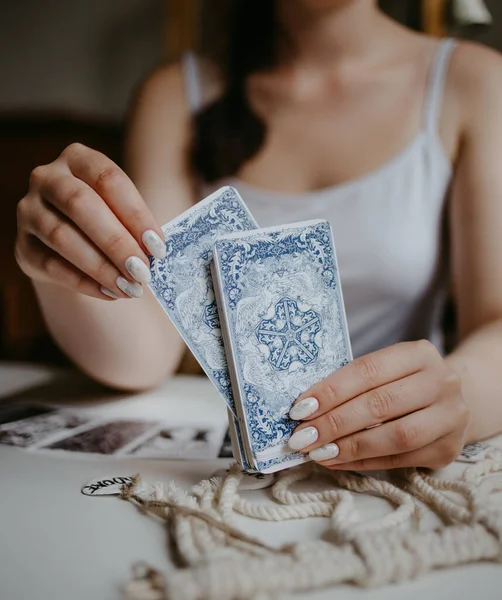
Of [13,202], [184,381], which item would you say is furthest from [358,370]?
[13,202]

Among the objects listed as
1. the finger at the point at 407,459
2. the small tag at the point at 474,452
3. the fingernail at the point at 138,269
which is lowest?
the small tag at the point at 474,452

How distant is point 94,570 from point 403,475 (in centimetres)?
30

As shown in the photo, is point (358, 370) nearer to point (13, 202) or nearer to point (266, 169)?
point (266, 169)

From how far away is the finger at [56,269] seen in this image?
0.55 metres

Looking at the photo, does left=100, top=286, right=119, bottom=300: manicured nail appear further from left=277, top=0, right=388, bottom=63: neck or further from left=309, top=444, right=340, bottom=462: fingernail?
left=277, top=0, right=388, bottom=63: neck

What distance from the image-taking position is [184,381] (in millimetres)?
972

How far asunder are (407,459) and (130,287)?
0.97 feet

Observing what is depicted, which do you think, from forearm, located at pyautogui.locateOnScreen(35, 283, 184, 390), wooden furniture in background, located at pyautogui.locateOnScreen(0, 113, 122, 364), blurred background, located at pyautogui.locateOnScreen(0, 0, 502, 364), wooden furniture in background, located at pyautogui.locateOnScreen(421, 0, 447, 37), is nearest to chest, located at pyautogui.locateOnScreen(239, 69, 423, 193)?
forearm, located at pyautogui.locateOnScreen(35, 283, 184, 390)

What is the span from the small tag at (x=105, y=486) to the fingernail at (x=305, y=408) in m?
0.17

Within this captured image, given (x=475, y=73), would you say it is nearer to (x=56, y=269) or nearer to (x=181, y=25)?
(x=56, y=269)

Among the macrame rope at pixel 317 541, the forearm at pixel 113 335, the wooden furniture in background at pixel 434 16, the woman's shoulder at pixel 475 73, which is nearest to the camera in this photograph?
the macrame rope at pixel 317 541

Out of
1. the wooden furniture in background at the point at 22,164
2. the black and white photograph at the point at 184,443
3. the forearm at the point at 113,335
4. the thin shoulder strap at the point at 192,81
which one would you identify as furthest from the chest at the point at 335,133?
the wooden furniture in background at the point at 22,164

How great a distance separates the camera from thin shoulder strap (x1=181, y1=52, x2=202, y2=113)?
1.16 metres

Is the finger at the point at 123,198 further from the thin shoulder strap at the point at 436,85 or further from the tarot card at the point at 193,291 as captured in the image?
the thin shoulder strap at the point at 436,85
